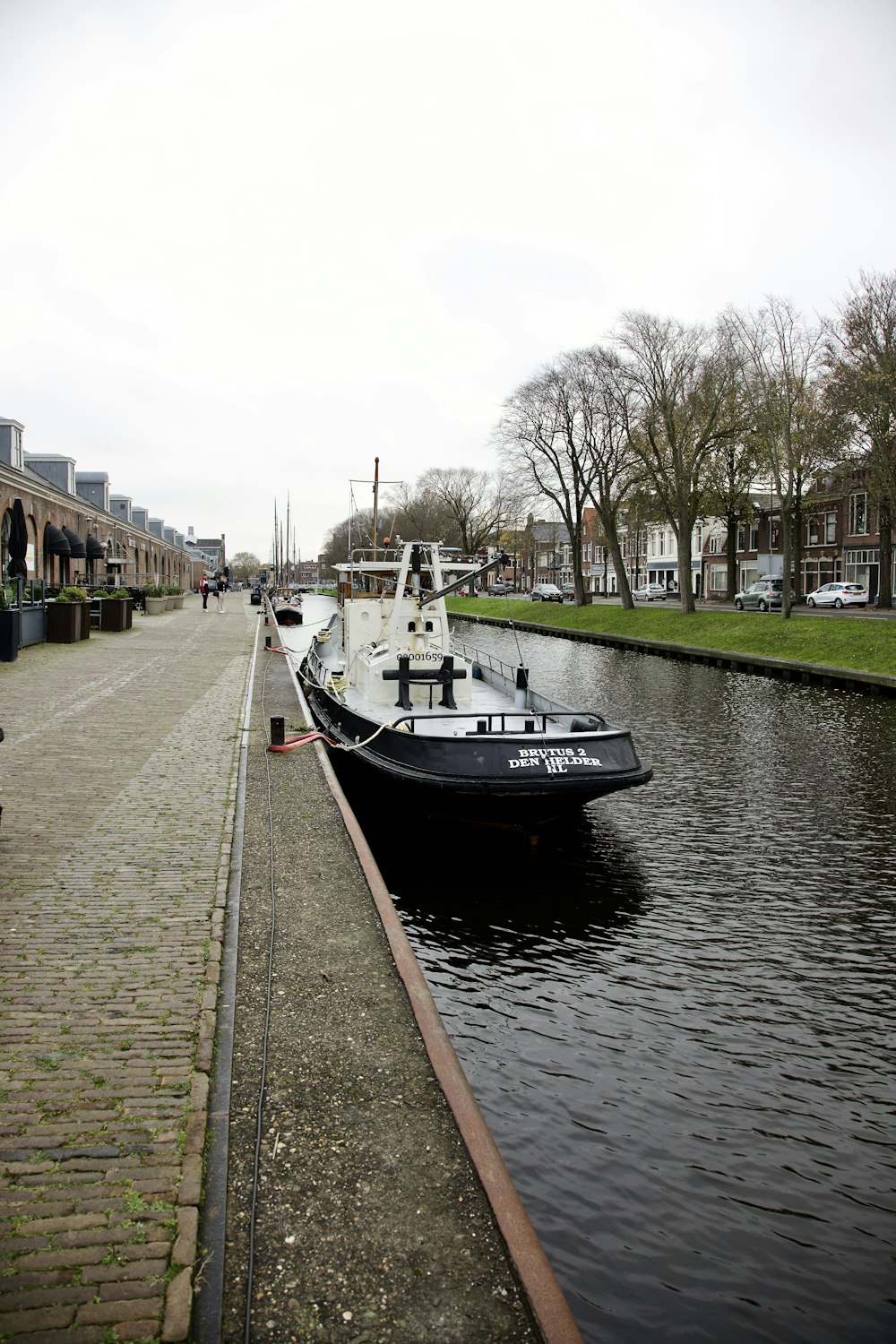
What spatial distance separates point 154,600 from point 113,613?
15.7 m

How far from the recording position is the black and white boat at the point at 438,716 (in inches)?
448

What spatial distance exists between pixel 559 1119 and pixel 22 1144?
345 cm

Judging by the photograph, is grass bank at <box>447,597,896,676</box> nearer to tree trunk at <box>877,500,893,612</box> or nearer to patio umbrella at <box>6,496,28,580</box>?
tree trunk at <box>877,500,893,612</box>

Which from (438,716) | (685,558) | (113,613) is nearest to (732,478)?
(685,558)

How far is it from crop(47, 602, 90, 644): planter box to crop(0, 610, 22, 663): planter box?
4.31 meters

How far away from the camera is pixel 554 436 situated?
171 feet

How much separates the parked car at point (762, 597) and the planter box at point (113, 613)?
3247cm

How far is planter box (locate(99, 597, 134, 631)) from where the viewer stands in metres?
Result: 35.2

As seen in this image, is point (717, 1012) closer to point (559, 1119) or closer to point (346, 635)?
point (559, 1119)

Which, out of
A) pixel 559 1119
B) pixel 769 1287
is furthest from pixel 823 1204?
pixel 559 1119

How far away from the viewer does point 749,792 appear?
49.3 ft

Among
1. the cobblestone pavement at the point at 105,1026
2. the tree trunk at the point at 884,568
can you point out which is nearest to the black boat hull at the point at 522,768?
the cobblestone pavement at the point at 105,1026

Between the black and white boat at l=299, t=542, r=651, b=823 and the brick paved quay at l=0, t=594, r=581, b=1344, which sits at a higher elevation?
the black and white boat at l=299, t=542, r=651, b=823

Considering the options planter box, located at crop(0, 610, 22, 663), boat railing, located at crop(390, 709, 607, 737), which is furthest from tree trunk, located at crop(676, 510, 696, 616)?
boat railing, located at crop(390, 709, 607, 737)
